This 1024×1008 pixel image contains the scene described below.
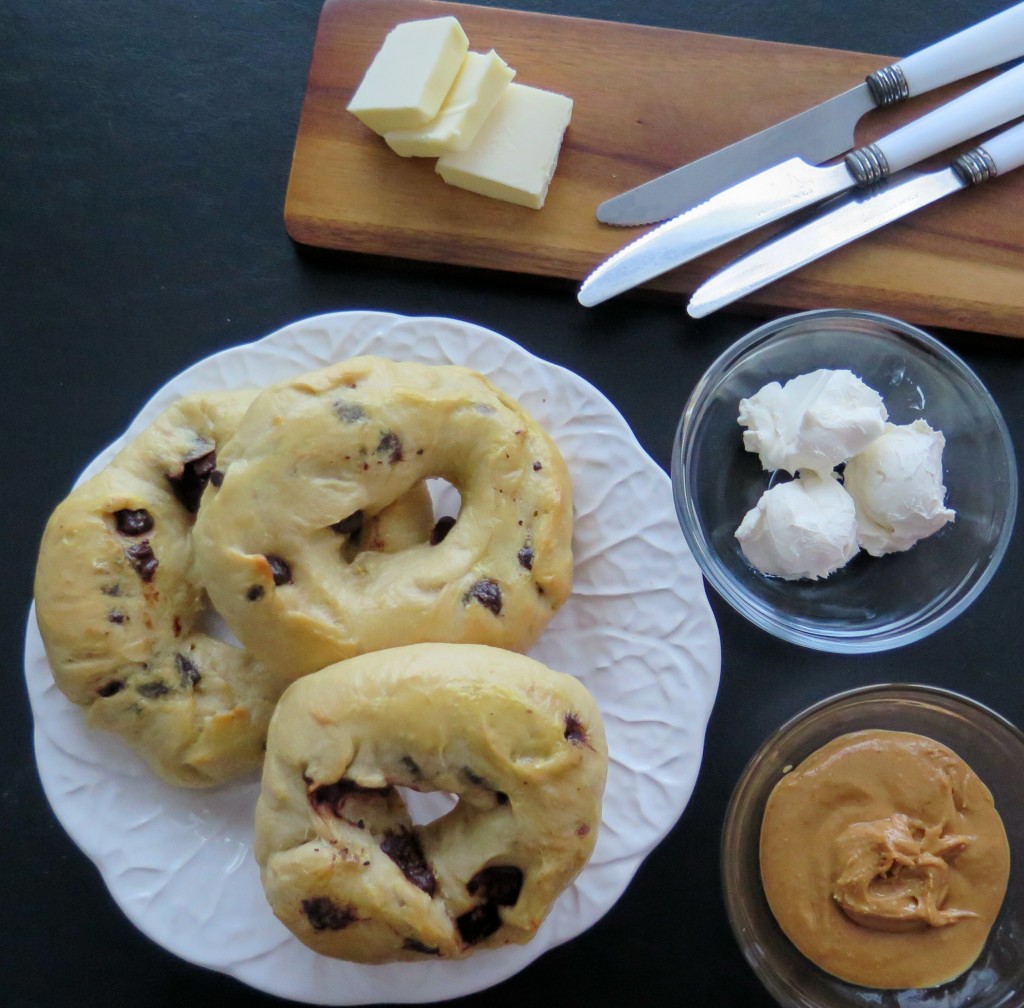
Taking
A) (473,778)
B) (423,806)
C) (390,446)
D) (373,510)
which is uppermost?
(390,446)

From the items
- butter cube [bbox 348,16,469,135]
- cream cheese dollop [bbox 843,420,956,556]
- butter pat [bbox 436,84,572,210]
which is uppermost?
butter cube [bbox 348,16,469,135]

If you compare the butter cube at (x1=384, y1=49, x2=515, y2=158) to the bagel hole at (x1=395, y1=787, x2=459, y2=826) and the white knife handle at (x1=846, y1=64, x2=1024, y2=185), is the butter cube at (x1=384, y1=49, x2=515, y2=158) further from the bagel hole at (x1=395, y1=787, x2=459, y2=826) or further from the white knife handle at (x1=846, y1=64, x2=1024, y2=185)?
the bagel hole at (x1=395, y1=787, x2=459, y2=826)

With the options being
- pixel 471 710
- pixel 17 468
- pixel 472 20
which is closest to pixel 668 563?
pixel 471 710

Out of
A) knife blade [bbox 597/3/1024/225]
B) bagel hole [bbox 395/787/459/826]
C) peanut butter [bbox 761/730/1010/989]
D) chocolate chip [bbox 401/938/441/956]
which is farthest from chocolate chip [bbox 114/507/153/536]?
peanut butter [bbox 761/730/1010/989]

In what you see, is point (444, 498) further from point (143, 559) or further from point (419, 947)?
point (419, 947)

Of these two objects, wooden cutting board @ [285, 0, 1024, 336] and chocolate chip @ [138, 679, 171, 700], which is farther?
wooden cutting board @ [285, 0, 1024, 336]

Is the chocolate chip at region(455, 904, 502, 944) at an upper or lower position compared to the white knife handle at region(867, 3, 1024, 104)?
lower

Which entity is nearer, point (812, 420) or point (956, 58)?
point (812, 420)

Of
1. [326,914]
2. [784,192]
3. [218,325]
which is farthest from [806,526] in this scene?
[218,325]
